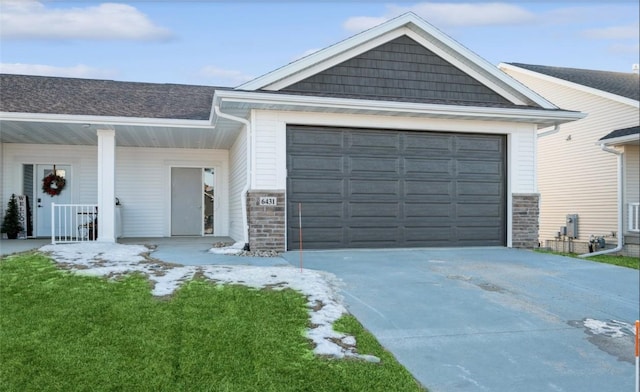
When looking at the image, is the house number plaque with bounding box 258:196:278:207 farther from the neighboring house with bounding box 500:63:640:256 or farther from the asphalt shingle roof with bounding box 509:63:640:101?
the asphalt shingle roof with bounding box 509:63:640:101

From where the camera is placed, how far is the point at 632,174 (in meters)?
13.8

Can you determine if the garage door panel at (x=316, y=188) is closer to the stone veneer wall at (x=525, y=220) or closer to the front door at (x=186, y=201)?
the stone veneer wall at (x=525, y=220)

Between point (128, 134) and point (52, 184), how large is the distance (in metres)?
3.19

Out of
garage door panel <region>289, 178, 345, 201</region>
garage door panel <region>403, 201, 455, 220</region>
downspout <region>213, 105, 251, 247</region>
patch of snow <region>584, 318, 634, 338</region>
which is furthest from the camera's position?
garage door panel <region>403, 201, 455, 220</region>

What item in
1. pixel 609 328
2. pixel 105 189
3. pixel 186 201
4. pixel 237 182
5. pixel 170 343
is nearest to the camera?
pixel 170 343

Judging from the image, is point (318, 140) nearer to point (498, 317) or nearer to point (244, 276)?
point (244, 276)

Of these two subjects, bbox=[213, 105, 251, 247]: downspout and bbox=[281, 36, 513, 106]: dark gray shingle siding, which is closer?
bbox=[213, 105, 251, 247]: downspout

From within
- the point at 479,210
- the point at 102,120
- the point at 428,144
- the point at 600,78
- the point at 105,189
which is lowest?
the point at 479,210

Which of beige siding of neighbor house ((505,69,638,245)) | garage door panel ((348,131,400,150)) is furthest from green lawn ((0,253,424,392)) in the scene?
beige siding of neighbor house ((505,69,638,245))

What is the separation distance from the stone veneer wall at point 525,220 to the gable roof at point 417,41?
206 cm

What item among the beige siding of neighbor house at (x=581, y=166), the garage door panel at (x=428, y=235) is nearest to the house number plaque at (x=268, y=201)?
the garage door panel at (x=428, y=235)

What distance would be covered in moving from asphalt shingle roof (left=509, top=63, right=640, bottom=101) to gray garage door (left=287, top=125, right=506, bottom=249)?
290 inches

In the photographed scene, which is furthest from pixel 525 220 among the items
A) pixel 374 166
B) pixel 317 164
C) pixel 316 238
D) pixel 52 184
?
pixel 52 184

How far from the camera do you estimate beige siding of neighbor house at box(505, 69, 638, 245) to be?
14609mm
